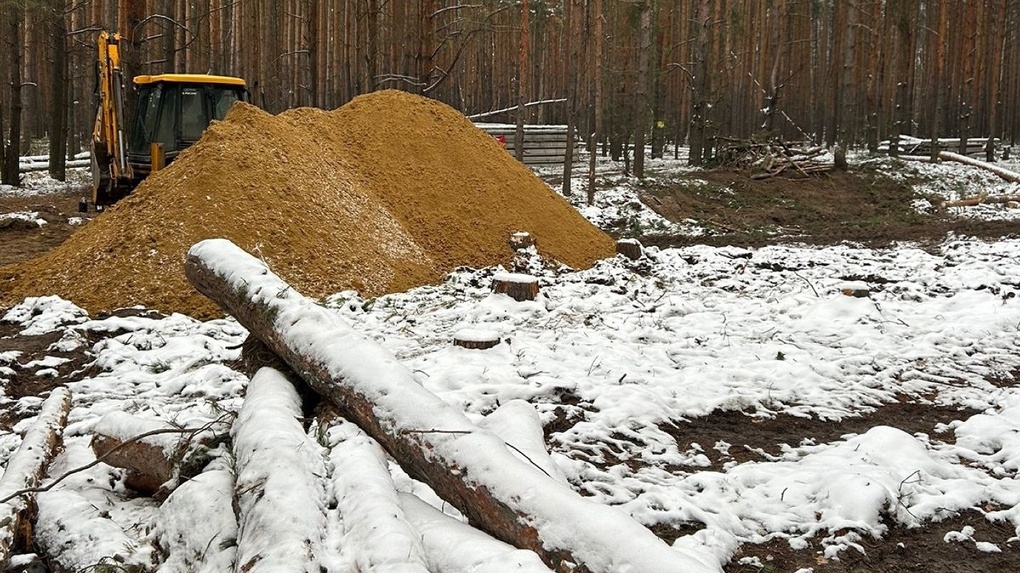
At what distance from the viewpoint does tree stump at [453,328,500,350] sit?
6273 millimetres

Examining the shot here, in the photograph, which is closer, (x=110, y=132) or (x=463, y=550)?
(x=463, y=550)

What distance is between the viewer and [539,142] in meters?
24.5

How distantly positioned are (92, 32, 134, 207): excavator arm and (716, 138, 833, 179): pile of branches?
45.7 ft

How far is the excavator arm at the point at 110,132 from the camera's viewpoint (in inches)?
444

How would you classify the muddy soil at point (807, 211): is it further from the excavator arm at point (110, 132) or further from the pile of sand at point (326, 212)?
the excavator arm at point (110, 132)

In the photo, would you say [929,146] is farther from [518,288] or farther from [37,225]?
[37,225]

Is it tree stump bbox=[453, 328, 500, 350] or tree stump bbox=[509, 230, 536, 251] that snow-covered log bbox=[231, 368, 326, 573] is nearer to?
tree stump bbox=[453, 328, 500, 350]

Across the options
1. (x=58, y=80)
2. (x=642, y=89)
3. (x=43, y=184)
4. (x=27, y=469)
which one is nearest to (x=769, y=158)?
(x=642, y=89)

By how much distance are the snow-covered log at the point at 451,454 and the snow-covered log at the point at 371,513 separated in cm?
19

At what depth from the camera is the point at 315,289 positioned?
8.22 m

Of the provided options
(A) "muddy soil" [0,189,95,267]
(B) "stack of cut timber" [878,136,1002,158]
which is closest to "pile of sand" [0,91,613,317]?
(A) "muddy soil" [0,189,95,267]

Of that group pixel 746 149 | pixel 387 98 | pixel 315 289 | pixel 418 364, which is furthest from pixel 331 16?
pixel 418 364

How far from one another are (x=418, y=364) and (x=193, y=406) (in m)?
1.68

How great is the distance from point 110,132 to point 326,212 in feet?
15.7
